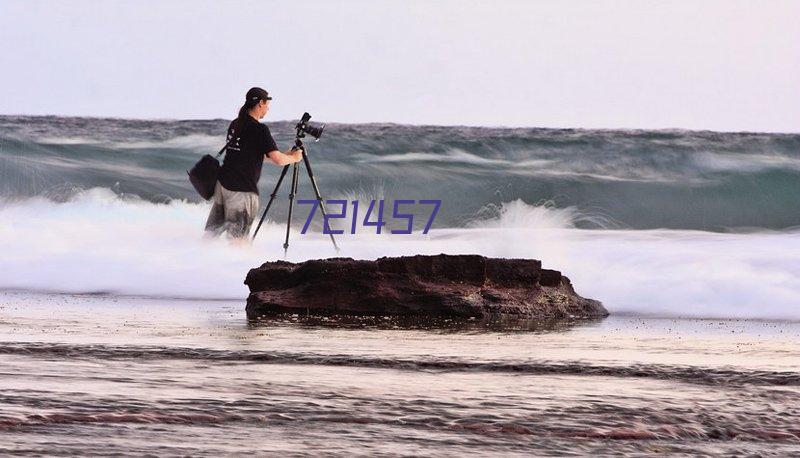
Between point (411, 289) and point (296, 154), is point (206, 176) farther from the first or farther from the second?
point (411, 289)

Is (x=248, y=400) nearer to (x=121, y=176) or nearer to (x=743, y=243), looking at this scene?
(x=743, y=243)

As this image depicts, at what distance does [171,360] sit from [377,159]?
15.5 meters

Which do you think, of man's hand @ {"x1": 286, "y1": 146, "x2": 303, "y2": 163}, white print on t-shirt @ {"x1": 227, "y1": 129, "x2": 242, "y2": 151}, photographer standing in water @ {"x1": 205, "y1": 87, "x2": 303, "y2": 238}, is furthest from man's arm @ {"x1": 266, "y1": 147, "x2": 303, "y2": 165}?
white print on t-shirt @ {"x1": 227, "y1": 129, "x2": 242, "y2": 151}

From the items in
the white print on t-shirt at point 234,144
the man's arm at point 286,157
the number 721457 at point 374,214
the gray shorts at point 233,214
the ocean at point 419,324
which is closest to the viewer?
the ocean at point 419,324

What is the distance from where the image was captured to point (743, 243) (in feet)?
39.1

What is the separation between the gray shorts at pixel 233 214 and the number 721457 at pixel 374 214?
3.52m

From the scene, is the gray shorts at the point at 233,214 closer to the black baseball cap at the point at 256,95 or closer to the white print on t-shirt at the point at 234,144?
the white print on t-shirt at the point at 234,144

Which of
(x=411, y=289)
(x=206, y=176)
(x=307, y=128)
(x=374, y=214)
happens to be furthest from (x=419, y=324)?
(x=374, y=214)

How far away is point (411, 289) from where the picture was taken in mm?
6957

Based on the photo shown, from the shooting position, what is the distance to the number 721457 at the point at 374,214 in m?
15.7

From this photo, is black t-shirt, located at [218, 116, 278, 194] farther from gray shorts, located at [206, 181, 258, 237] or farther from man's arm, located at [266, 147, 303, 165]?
man's arm, located at [266, 147, 303, 165]

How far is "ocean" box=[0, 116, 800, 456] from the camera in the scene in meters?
3.30

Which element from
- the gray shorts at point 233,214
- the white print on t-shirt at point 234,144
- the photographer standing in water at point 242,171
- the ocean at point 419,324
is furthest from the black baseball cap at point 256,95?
the ocean at point 419,324

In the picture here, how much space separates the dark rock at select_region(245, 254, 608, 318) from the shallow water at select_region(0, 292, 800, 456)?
583 mm
